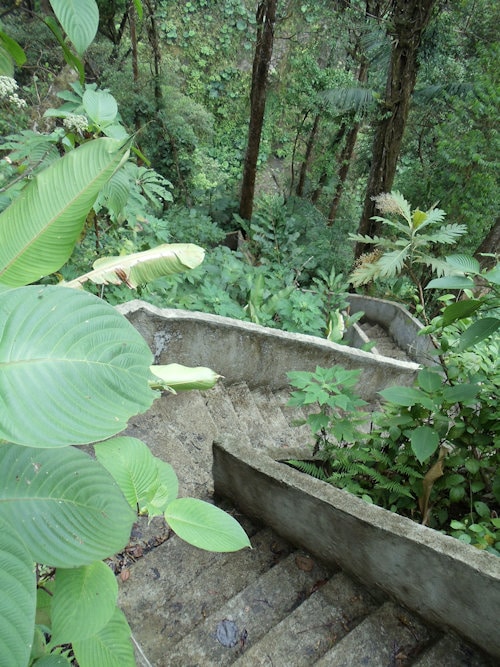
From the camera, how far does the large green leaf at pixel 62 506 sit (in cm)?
103

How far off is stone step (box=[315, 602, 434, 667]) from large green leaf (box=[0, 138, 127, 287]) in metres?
1.89

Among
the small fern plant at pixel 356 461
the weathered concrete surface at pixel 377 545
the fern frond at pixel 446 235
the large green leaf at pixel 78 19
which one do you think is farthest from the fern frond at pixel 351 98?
the large green leaf at pixel 78 19

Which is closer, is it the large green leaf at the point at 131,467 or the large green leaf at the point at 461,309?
the large green leaf at the point at 131,467

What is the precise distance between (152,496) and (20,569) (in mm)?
667

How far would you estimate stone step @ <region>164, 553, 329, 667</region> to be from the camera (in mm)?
1982

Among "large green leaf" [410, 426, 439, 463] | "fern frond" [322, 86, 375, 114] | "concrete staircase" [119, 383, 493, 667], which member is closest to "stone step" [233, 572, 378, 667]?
"concrete staircase" [119, 383, 493, 667]

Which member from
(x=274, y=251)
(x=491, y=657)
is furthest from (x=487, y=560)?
(x=274, y=251)

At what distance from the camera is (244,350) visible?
4238mm

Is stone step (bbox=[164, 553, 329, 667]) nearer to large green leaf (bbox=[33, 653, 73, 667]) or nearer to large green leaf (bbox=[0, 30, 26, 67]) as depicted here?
large green leaf (bbox=[33, 653, 73, 667])

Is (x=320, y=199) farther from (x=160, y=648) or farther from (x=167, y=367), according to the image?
(x=160, y=648)

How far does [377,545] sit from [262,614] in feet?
2.23

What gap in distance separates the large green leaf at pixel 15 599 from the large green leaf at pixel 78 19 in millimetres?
1204

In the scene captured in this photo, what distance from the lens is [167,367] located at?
330 cm

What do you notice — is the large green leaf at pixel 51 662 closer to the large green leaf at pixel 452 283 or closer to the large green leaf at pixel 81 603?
the large green leaf at pixel 81 603
